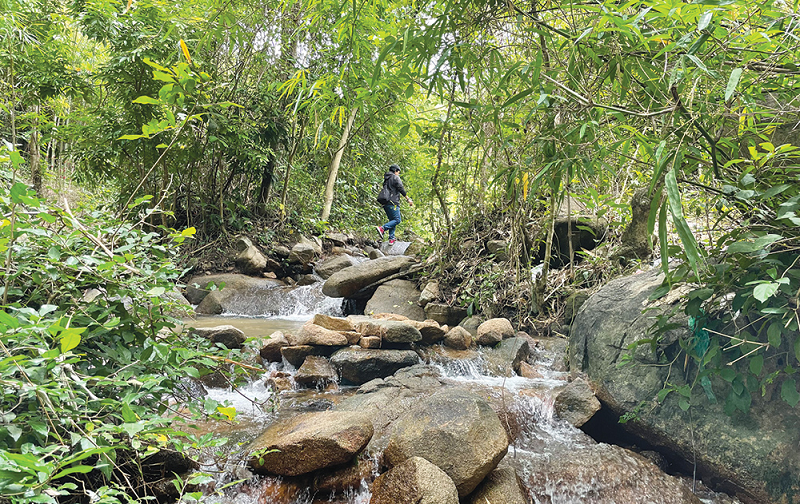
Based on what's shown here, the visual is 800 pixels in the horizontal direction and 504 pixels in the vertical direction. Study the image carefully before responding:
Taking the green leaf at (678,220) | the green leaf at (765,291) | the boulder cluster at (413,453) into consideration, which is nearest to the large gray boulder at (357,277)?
the boulder cluster at (413,453)

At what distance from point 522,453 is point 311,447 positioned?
1532mm

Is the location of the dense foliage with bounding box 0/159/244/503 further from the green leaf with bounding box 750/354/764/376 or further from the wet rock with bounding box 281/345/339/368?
the wet rock with bounding box 281/345/339/368

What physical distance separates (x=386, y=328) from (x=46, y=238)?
148 inches

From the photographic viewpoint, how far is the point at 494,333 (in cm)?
543

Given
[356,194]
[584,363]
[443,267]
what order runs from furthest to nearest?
[356,194]
[443,267]
[584,363]

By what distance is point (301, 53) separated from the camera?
971cm

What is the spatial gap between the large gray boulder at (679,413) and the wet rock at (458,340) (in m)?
1.92

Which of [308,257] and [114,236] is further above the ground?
[114,236]

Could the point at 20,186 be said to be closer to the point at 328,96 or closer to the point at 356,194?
the point at 328,96

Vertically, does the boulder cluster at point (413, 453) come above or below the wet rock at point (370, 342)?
above

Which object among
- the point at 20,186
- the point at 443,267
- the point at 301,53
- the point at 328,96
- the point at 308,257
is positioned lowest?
the point at 308,257

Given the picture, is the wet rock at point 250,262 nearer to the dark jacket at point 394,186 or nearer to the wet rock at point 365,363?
the dark jacket at point 394,186

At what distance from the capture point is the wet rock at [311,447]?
2.59 metres

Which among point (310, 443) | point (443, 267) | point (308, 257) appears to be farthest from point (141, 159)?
point (310, 443)
